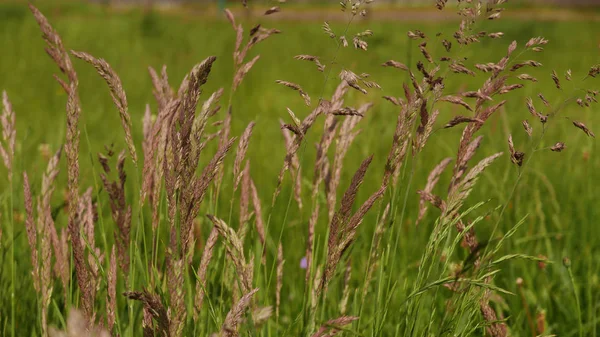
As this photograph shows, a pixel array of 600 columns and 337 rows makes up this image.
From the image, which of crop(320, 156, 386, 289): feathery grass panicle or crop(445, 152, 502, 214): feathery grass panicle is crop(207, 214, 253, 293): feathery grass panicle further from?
crop(445, 152, 502, 214): feathery grass panicle

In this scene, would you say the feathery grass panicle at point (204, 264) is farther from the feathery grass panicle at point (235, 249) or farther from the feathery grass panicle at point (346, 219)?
the feathery grass panicle at point (346, 219)

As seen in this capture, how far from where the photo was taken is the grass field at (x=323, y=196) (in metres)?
1.41

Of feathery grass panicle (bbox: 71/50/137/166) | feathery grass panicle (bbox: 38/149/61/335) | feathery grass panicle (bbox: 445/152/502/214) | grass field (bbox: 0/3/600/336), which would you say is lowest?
grass field (bbox: 0/3/600/336)

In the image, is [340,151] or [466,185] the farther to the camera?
[340,151]

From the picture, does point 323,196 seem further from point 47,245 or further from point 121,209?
point 47,245

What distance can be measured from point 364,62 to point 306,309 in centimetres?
818

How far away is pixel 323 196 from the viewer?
220 centimetres

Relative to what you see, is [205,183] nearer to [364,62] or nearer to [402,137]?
[402,137]

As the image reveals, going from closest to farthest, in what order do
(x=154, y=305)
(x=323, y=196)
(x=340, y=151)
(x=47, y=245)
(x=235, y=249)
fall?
(x=154, y=305) < (x=235, y=249) < (x=47, y=245) < (x=340, y=151) < (x=323, y=196)

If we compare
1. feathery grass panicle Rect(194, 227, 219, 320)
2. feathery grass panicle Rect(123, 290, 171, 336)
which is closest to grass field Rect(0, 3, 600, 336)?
feathery grass panicle Rect(194, 227, 219, 320)

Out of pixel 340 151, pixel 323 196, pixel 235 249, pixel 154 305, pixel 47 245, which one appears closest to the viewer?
pixel 154 305

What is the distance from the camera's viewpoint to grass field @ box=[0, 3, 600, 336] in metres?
1.41

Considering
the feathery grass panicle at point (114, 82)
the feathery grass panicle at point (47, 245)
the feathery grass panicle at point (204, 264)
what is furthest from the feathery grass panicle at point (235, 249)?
the feathery grass panicle at point (47, 245)

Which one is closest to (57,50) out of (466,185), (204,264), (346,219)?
(204,264)
